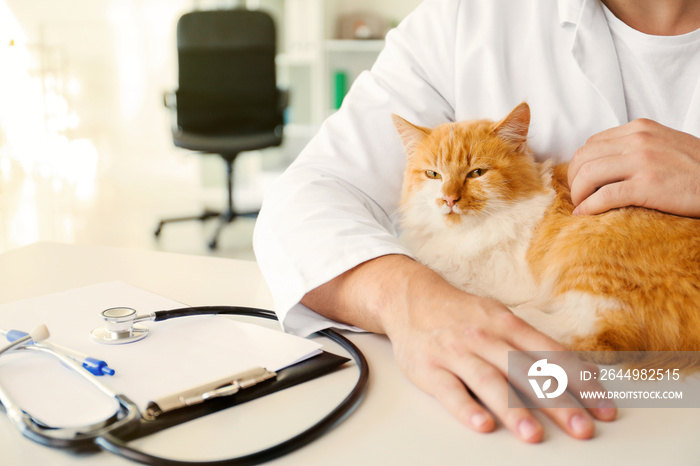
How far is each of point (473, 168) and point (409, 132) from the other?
0.14 m

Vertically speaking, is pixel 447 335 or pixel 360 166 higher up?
pixel 360 166

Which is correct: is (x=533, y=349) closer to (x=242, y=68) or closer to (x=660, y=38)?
(x=660, y=38)

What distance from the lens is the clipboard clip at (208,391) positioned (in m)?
0.54

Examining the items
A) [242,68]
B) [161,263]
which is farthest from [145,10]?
[161,263]

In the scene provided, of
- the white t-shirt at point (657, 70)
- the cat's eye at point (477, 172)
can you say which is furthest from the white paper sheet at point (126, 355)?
the white t-shirt at point (657, 70)

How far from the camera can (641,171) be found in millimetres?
786

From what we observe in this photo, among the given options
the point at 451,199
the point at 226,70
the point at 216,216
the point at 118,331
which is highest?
the point at 226,70

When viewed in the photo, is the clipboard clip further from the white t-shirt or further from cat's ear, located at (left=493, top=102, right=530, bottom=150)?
the white t-shirt

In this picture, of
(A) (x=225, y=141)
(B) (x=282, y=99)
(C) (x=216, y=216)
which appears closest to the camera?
(A) (x=225, y=141)

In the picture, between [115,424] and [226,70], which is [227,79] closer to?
[226,70]

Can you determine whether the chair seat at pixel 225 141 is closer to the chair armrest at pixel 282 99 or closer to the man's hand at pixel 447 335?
the chair armrest at pixel 282 99

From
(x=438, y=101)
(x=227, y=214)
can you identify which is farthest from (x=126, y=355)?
(x=227, y=214)

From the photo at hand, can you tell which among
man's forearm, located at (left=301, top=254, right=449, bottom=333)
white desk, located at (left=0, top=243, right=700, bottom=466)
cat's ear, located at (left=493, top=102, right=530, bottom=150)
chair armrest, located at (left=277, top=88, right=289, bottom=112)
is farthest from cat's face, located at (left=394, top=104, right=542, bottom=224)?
chair armrest, located at (left=277, top=88, right=289, bottom=112)

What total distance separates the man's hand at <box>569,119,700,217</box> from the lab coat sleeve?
0.99 ft
